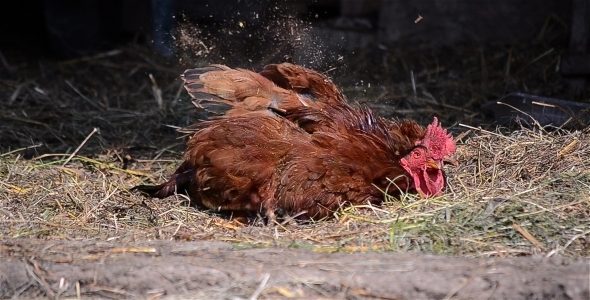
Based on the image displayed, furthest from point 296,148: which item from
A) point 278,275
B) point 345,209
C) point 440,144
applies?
point 278,275

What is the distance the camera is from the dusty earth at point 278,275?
2885 mm

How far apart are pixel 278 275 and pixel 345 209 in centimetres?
116

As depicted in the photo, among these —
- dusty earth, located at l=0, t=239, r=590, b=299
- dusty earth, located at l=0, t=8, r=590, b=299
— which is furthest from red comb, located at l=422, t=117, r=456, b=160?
dusty earth, located at l=0, t=239, r=590, b=299

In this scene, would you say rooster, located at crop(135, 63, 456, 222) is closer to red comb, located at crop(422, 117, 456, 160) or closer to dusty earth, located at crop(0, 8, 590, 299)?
red comb, located at crop(422, 117, 456, 160)

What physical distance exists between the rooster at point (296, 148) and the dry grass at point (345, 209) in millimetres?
125

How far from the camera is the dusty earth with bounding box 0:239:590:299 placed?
2885 mm

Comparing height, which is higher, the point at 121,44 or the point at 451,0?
the point at 451,0

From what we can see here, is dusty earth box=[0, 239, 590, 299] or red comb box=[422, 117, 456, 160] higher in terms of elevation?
red comb box=[422, 117, 456, 160]

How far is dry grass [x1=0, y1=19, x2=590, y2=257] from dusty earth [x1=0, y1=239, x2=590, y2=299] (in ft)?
0.89

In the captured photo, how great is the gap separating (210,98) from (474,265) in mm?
1854

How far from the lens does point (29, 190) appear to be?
14.6 ft

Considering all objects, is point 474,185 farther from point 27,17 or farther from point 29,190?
point 27,17

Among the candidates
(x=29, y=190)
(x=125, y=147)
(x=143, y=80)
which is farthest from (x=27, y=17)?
(x=29, y=190)

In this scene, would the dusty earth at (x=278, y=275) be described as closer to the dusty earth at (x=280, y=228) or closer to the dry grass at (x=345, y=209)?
the dusty earth at (x=280, y=228)
